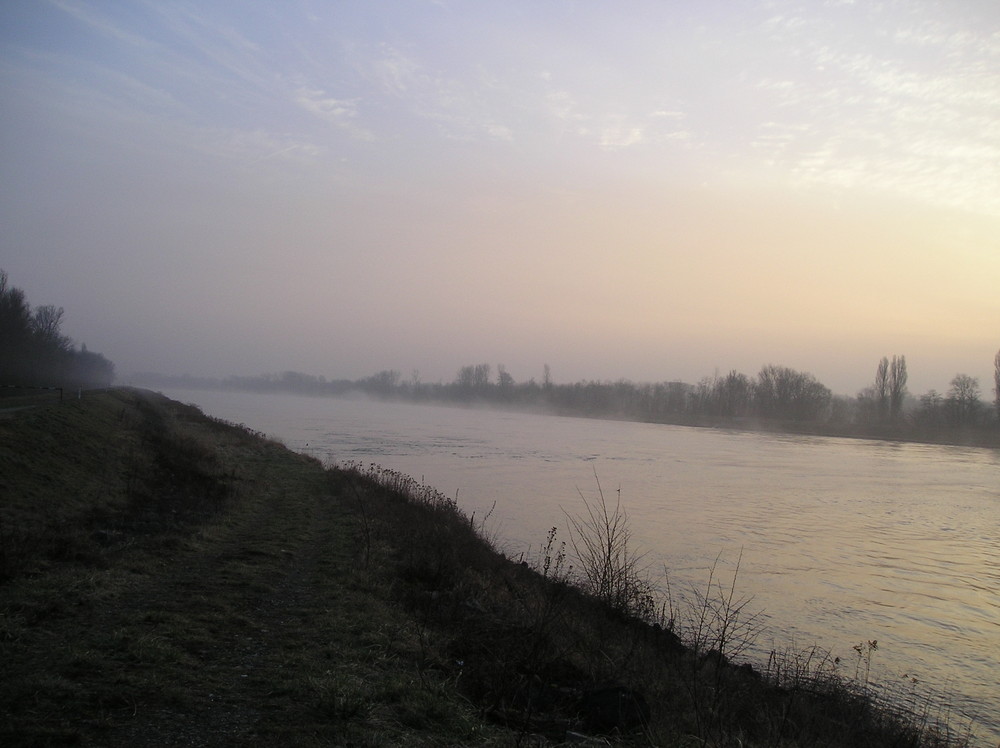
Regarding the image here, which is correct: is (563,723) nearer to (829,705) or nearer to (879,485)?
(829,705)

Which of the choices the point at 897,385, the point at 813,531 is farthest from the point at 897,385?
the point at 813,531

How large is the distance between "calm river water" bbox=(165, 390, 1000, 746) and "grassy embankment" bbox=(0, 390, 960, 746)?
1849 millimetres

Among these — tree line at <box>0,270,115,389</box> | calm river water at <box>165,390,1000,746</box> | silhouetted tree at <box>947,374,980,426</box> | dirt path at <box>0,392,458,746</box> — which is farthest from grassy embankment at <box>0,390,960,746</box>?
silhouetted tree at <box>947,374,980,426</box>

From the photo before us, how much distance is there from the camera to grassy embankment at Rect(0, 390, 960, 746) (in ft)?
14.4

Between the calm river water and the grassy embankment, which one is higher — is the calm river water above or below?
below

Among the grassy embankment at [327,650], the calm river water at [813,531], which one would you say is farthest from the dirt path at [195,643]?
the calm river water at [813,531]

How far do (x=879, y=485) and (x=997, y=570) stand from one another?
1701 cm

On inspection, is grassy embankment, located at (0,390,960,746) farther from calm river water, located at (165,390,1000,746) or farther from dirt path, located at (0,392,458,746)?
calm river water, located at (165,390,1000,746)

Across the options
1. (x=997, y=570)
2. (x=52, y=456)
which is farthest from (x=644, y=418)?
(x=52, y=456)

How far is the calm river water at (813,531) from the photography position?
10.2 meters

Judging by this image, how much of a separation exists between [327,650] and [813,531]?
17279 millimetres

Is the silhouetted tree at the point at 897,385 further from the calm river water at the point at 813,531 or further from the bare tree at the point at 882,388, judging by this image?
the calm river water at the point at 813,531

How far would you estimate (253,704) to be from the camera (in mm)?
4508

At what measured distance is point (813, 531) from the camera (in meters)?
19.0
